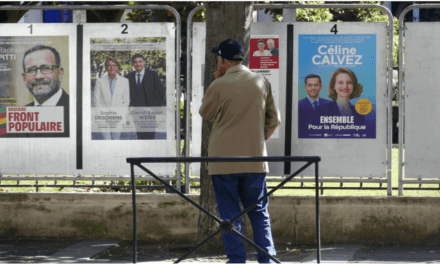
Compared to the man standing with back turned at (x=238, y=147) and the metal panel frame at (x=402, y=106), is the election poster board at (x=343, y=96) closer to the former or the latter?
the metal panel frame at (x=402, y=106)

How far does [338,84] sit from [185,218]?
2404 mm

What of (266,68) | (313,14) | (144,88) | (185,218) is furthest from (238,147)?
(313,14)

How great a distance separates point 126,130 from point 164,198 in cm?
94

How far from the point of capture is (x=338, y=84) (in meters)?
7.22

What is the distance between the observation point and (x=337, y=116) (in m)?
7.24

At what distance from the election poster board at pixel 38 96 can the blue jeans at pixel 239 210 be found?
10.7 ft

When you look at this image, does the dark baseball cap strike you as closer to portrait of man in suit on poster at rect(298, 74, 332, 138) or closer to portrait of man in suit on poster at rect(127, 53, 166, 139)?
portrait of man in suit on poster at rect(298, 74, 332, 138)

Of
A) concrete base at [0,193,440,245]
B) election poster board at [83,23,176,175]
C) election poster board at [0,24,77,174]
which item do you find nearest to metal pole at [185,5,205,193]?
election poster board at [83,23,176,175]

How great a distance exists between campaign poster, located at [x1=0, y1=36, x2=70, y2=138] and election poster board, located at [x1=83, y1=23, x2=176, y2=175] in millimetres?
300

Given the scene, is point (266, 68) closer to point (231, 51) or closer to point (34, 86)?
point (231, 51)

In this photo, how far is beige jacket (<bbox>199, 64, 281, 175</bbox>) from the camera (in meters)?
4.84

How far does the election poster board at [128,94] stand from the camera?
290 inches

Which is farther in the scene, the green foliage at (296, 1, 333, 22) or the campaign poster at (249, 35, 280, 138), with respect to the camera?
the green foliage at (296, 1, 333, 22)

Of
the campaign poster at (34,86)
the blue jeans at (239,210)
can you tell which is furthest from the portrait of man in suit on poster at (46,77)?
the blue jeans at (239,210)
